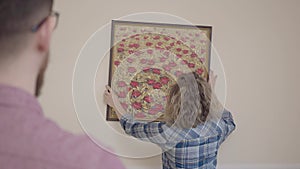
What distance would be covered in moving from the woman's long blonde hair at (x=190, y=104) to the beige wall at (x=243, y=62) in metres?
0.30

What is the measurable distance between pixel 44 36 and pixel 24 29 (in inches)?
1.2

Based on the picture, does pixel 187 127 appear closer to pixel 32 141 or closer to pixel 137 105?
pixel 137 105

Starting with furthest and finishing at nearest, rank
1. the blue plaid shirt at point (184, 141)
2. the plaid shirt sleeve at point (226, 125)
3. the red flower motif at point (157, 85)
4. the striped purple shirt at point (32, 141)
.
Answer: the red flower motif at point (157, 85) < the plaid shirt sleeve at point (226, 125) < the blue plaid shirt at point (184, 141) < the striped purple shirt at point (32, 141)

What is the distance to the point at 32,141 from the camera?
0.46 meters

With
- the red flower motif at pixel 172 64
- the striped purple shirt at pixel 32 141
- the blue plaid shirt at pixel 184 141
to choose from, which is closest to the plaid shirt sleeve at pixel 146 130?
the blue plaid shirt at pixel 184 141

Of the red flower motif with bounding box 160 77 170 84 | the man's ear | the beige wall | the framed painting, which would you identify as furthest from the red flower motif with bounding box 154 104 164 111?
the man's ear

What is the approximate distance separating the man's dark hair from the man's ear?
0.02m

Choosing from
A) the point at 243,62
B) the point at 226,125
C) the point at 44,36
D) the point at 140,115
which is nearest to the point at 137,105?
the point at 140,115

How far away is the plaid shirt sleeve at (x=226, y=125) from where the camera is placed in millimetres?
1521

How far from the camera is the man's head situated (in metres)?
0.48

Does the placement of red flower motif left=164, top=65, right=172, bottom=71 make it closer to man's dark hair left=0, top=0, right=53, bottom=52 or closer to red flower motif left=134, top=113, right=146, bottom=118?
red flower motif left=134, top=113, right=146, bottom=118

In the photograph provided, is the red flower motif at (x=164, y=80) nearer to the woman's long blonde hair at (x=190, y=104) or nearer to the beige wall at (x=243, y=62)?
the woman's long blonde hair at (x=190, y=104)

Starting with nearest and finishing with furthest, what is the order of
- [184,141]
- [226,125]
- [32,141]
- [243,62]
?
[32,141] < [184,141] < [226,125] < [243,62]

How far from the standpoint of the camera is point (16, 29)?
486 mm
